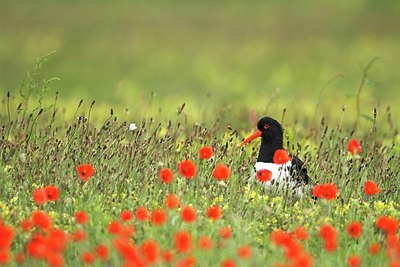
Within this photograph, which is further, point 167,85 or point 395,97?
point 167,85

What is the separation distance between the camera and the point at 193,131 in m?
7.44

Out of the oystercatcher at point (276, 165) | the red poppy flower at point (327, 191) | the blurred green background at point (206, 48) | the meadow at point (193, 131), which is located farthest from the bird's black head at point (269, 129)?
the blurred green background at point (206, 48)

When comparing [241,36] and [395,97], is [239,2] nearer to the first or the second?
[241,36]

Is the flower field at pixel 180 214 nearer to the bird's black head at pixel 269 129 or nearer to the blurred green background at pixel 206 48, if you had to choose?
the bird's black head at pixel 269 129

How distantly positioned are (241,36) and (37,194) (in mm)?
19198

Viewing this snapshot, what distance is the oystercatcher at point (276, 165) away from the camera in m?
6.36

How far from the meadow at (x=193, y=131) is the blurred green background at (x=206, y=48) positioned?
7 centimetres

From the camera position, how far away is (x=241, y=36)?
23.9 metres

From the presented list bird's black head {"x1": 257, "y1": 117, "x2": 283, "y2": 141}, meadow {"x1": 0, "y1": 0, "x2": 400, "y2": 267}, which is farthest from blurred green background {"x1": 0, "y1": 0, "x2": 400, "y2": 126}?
bird's black head {"x1": 257, "y1": 117, "x2": 283, "y2": 141}

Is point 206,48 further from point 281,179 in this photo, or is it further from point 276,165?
point 281,179

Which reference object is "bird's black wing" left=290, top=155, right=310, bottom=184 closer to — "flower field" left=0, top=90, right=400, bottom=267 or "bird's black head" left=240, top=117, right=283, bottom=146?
"flower field" left=0, top=90, right=400, bottom=267

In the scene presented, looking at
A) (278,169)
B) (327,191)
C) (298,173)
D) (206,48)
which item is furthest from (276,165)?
(206,48)

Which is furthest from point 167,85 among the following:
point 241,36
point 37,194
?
point 37,194

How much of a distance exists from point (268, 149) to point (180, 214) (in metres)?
1.76
